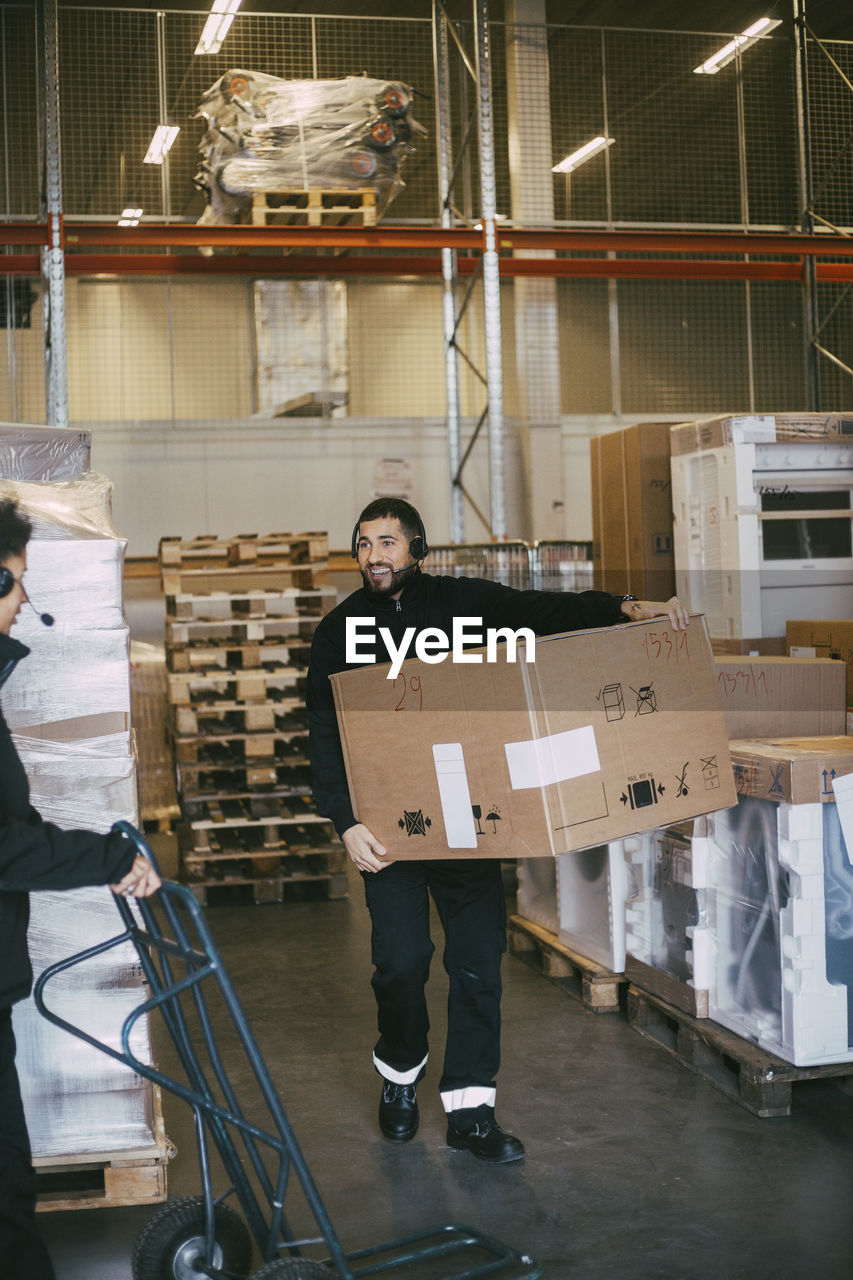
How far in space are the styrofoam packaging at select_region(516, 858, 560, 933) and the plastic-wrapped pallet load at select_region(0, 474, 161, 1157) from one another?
2.41 m

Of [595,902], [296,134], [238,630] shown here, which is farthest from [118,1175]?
[296,134]

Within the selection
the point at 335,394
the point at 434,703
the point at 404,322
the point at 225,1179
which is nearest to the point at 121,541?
the point at 434,703

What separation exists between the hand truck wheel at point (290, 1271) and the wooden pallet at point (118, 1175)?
958mm

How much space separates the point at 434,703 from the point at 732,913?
1.47 meters

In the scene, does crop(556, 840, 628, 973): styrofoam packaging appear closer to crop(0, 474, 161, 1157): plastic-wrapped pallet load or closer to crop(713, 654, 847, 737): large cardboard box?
crop(713, 654, 847, 737): large cardboard box

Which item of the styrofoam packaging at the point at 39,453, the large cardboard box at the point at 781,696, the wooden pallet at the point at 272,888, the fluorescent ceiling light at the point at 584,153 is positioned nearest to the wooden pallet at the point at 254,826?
the wooden pallet at the point at 272,888

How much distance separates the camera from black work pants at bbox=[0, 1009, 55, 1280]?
2.46 metres

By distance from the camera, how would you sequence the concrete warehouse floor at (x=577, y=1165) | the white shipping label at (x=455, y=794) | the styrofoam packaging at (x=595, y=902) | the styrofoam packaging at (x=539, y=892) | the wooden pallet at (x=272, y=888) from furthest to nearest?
Answer: the wooden pallet at (x=272, y=888) → the styrofoam packaging at (x=539, y=892) → the styrofoam packaging at (x=595, y=902) → the white shipping label at (x=455, y=794) → the concrete warehouse floor at (x=577, y=1165)

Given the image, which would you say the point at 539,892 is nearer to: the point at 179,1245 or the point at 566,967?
the point at 566,967

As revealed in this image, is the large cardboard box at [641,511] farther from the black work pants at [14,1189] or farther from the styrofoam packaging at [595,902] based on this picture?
the black work pants at [14,1189]

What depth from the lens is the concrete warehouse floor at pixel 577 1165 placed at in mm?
3031

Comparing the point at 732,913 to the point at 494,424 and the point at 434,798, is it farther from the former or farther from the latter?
the point at 494,424

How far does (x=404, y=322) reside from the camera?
11203mm

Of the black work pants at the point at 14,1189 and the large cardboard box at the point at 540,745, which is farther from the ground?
the large cardboard box at the point at 540,745
